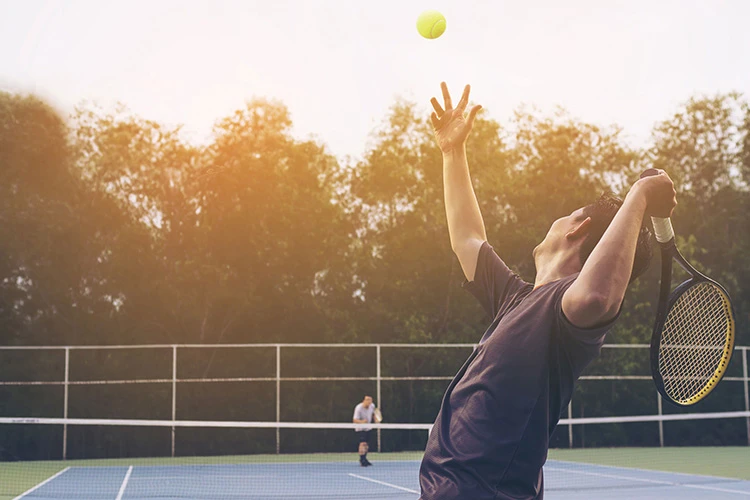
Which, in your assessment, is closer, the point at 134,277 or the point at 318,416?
the point at 318,416

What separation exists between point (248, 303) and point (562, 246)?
69.0ft

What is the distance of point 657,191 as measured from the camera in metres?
2.06

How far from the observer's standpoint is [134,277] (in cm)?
2269

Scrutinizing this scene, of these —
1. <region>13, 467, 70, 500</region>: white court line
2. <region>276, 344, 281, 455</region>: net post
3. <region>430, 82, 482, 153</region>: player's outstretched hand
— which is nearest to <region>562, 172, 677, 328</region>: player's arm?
<region>430, 82, 482, 153</region>: player's outstretched hand

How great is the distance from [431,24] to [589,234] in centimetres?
562

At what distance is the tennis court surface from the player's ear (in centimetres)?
997

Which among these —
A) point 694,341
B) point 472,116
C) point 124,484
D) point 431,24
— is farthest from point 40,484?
point 472,116

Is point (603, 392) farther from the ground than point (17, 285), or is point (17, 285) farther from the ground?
point (17, 285)

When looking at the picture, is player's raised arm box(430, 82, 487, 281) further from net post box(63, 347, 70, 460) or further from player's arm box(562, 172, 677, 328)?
net post box(63, 347, 70, 460)

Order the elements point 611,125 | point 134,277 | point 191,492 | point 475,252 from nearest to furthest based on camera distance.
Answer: point 475,252, point 191,492, point 134,277, point 611,125

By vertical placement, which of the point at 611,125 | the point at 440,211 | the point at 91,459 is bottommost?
the point at 91,459

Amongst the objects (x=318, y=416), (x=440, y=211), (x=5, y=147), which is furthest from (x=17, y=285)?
(x=440, y=211)

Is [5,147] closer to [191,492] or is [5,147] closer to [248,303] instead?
[248,303]

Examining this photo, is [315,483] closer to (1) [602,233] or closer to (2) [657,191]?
(1) [602,233]
